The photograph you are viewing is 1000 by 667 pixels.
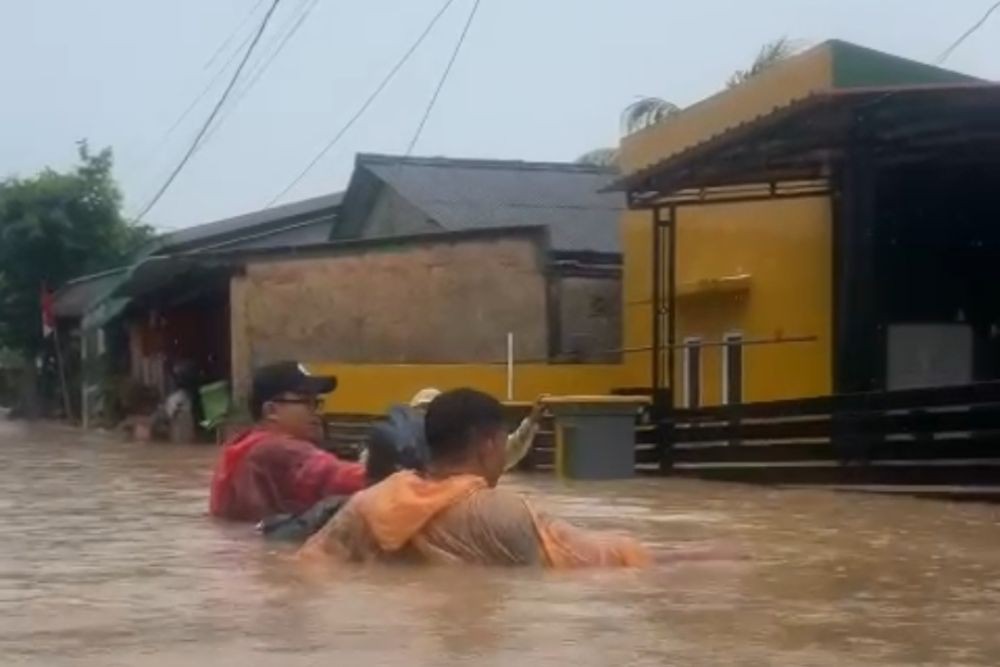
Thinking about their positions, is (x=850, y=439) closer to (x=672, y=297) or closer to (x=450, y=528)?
(x=672, y=297)

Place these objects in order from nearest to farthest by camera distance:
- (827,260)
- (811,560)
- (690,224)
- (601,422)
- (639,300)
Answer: (811,560) < (601,422) < (827,260) < (690,224) < (639,300)

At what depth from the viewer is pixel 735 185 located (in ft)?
72.4

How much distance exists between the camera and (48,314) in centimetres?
4444

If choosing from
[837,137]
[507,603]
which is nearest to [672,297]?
[837,137]

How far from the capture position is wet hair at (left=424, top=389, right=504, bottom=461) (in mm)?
7961

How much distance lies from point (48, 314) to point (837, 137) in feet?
94.6

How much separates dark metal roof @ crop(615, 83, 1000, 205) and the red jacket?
7551mm

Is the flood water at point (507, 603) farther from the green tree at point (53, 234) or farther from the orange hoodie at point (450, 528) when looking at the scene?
the green tree at point (53, 234)

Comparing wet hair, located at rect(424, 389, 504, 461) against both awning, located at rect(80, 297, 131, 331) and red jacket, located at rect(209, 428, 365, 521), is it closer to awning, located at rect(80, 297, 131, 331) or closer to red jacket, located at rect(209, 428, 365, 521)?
red jacket, located at rect(209, 428, 365, 521)

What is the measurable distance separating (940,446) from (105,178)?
1348 inches

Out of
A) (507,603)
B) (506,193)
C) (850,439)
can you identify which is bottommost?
(507,603)

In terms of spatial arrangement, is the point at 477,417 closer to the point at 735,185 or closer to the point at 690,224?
the point at 735,185

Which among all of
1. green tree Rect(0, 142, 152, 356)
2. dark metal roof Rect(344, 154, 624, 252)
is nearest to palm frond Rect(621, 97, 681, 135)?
dark metal roof Rect(344, 154, 624, 252)

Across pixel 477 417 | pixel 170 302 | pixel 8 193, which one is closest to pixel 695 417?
pixel 477 417
